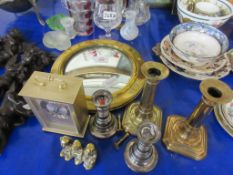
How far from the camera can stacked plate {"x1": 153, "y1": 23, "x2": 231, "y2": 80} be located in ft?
1.85

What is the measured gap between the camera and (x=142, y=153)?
43 cm

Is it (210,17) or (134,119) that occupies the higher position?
(210,17)

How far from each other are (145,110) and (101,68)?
0.19 meters

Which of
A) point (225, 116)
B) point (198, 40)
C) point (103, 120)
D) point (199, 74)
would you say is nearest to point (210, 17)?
point (198, 40)

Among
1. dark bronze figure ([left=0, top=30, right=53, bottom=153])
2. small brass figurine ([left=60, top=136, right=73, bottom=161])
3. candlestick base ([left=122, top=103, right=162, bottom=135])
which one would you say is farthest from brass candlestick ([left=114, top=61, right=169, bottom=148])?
dark bronze figure ([left=0, top=30, right=53, bottom=153])

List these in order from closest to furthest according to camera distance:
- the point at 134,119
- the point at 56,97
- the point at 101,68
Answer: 1. the point at 56,97
2. the point at 134,119
3. the point at 101,68

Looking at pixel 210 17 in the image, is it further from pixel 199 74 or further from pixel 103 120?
pixel 103 120

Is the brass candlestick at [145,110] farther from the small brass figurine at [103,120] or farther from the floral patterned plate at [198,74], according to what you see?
the floral patterned plate at [198,74]

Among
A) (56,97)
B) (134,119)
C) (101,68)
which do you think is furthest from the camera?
(101,68)

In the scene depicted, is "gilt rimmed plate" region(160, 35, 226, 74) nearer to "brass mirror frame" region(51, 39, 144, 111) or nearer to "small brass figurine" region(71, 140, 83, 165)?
"brass mirror frame" region(51, 39, 144, 111)

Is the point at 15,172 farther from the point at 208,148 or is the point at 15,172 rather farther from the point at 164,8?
the point at 164,8

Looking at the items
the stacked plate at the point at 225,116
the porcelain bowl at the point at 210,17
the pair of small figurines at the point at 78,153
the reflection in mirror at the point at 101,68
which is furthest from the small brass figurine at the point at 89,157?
the porcelain bowl at the point at 210,17

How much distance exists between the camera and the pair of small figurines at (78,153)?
1.47ft

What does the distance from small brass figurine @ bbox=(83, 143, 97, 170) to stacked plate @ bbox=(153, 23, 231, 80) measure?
1.03 feet
